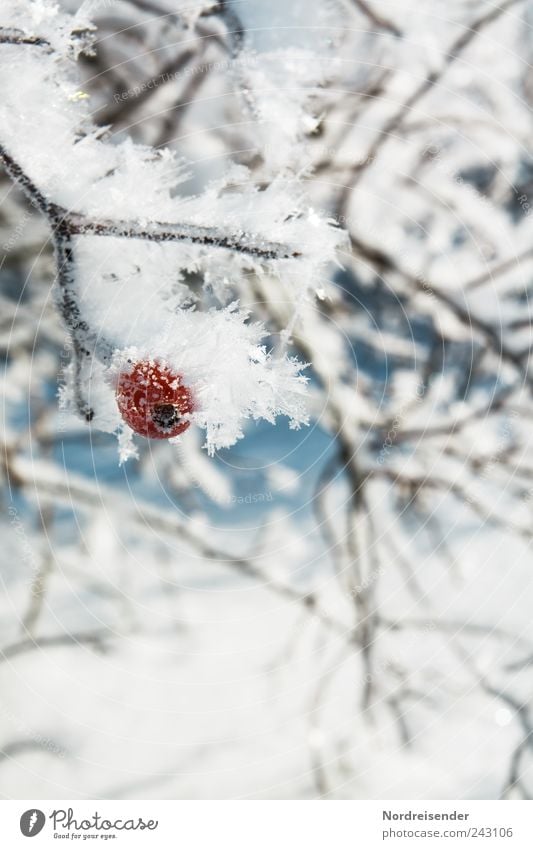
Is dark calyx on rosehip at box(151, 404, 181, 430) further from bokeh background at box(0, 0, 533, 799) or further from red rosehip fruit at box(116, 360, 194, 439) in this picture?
bokeh background at box(0, 0, 533, 799)

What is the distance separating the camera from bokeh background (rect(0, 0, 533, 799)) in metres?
0.48

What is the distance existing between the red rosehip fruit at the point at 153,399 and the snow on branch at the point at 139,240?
0.05 ft

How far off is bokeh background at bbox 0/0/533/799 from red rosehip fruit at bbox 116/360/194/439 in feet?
0.33

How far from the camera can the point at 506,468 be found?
1.73 ft

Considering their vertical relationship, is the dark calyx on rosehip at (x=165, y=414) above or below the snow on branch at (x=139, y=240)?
below

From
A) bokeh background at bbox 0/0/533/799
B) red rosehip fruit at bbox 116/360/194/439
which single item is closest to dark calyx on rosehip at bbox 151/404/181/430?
red rosehip fruit at bbox 116/360/194/439

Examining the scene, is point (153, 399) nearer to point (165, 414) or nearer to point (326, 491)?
point (165, 414)

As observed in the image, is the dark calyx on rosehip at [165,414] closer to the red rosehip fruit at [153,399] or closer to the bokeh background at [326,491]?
the red rosehip fruit at [153,399]

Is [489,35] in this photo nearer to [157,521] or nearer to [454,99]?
[454,99]

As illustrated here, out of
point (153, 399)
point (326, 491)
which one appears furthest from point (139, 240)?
point (326, 491)

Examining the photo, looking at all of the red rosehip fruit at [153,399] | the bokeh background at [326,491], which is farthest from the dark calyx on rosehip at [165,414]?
the bokeh background at [326,491]

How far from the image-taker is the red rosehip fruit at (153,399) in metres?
0.40

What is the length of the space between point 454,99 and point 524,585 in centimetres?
47

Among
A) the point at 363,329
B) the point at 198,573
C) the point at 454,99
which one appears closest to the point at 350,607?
the point at 198,573
